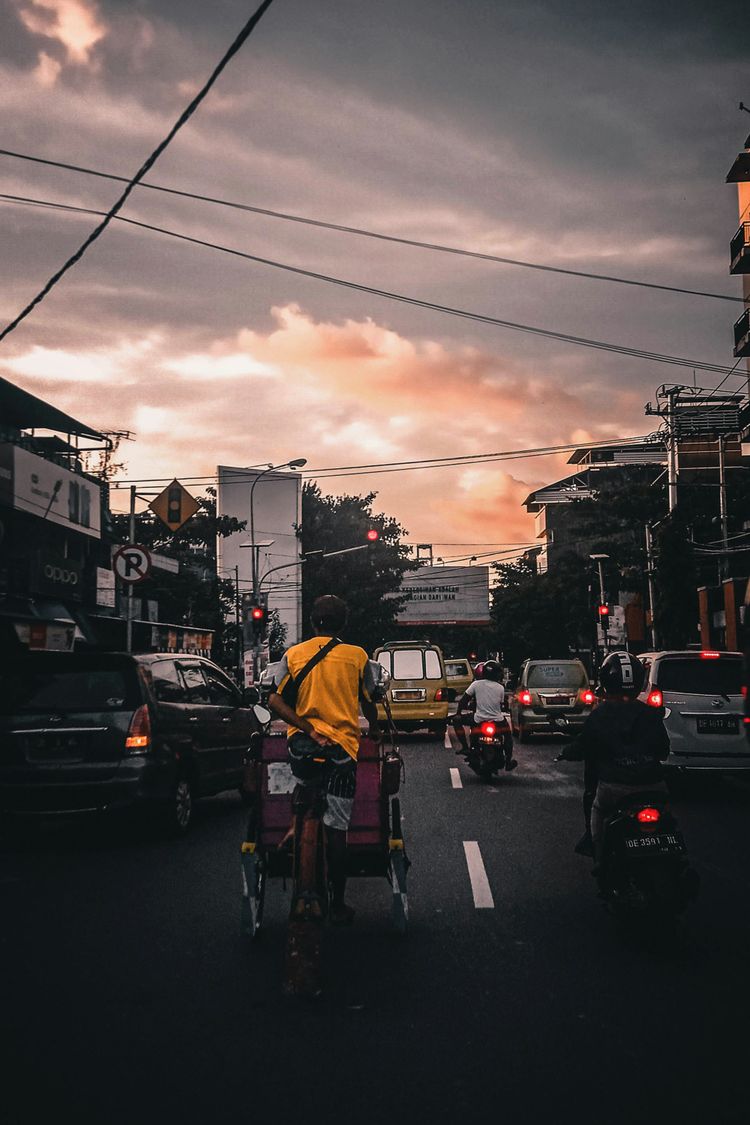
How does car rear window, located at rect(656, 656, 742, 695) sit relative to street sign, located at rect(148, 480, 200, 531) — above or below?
below

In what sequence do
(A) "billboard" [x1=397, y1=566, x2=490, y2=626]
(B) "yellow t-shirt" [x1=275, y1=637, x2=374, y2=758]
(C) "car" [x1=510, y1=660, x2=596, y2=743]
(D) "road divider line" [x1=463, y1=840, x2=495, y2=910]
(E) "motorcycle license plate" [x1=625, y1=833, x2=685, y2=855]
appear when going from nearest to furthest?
1. (B) "yellow t-shirt" [x1=275, y1=637, x2=374, y2=758]
2. (E) "motorcycle license plate" [x1=625, y1=833, x2=685, y2=855]
3. (D) "road divider line" [x1=463, y1=840, x2=495, y2=910]
4. (C) "car" [x1=510, y1=660, x2=596, y2=743]
5. (A) "billboard" [x1=397, y1=566, x2=490, y2=626]

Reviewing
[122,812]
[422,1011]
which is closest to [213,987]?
[422,1011]

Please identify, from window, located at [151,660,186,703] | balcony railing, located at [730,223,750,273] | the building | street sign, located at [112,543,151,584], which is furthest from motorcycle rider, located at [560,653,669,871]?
balcony railing, located at [730,223,750,273]

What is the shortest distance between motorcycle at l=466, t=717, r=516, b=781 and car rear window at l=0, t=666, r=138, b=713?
276 inches

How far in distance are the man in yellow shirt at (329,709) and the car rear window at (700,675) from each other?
8.47 meters

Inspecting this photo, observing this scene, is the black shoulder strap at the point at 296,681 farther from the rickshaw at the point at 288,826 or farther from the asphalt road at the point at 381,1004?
the asphalt road at the point at 381,1004

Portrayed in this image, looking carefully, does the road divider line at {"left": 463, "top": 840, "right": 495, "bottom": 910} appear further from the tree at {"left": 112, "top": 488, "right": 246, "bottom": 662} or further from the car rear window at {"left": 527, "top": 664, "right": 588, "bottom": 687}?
the tree at {"left": 112, "top": 488, "right": 246, "bottom": 662}

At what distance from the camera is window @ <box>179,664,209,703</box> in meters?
12.0

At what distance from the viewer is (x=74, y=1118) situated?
4020 mm

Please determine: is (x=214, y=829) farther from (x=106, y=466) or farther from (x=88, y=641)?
(x=106, y=466)

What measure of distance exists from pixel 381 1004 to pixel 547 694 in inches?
768

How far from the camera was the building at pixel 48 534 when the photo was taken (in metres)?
32.2

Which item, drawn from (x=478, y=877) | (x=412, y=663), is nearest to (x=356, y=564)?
(x=412, y=663)

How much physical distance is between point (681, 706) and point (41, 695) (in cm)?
729
